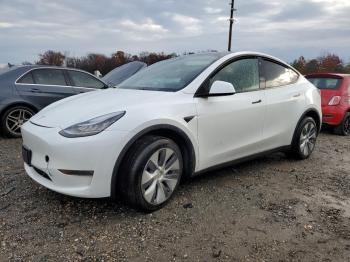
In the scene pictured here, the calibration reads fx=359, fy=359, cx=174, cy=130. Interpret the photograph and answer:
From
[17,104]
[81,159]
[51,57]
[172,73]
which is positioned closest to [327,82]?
[172,73]

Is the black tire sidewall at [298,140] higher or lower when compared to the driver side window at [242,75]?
lower

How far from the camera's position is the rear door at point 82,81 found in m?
7.57

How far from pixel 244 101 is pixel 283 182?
1.16 meters

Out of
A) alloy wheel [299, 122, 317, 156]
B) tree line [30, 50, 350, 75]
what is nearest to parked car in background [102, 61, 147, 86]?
alloy wheel [299, 122, 317, 156]

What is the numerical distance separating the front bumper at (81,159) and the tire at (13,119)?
398 cm

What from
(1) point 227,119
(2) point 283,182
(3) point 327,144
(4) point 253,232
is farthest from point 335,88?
(4) point 253,232

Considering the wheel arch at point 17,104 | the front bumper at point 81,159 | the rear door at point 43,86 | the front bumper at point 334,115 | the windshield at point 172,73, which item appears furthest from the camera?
the front bumper at point 334,115

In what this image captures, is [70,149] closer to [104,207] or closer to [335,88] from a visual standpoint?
[104,207]

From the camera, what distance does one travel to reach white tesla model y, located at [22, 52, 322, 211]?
3.03 metres

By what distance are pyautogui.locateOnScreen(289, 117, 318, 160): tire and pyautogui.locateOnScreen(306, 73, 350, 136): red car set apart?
2.65m

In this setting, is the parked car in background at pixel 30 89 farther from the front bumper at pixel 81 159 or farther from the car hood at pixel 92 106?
the front bumper at pixel 81 159

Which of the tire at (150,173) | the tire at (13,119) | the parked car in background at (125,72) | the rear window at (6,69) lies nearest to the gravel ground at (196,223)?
the tire at (150,173)

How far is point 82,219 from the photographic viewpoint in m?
3.26

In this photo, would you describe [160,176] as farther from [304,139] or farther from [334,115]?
[334,115]
